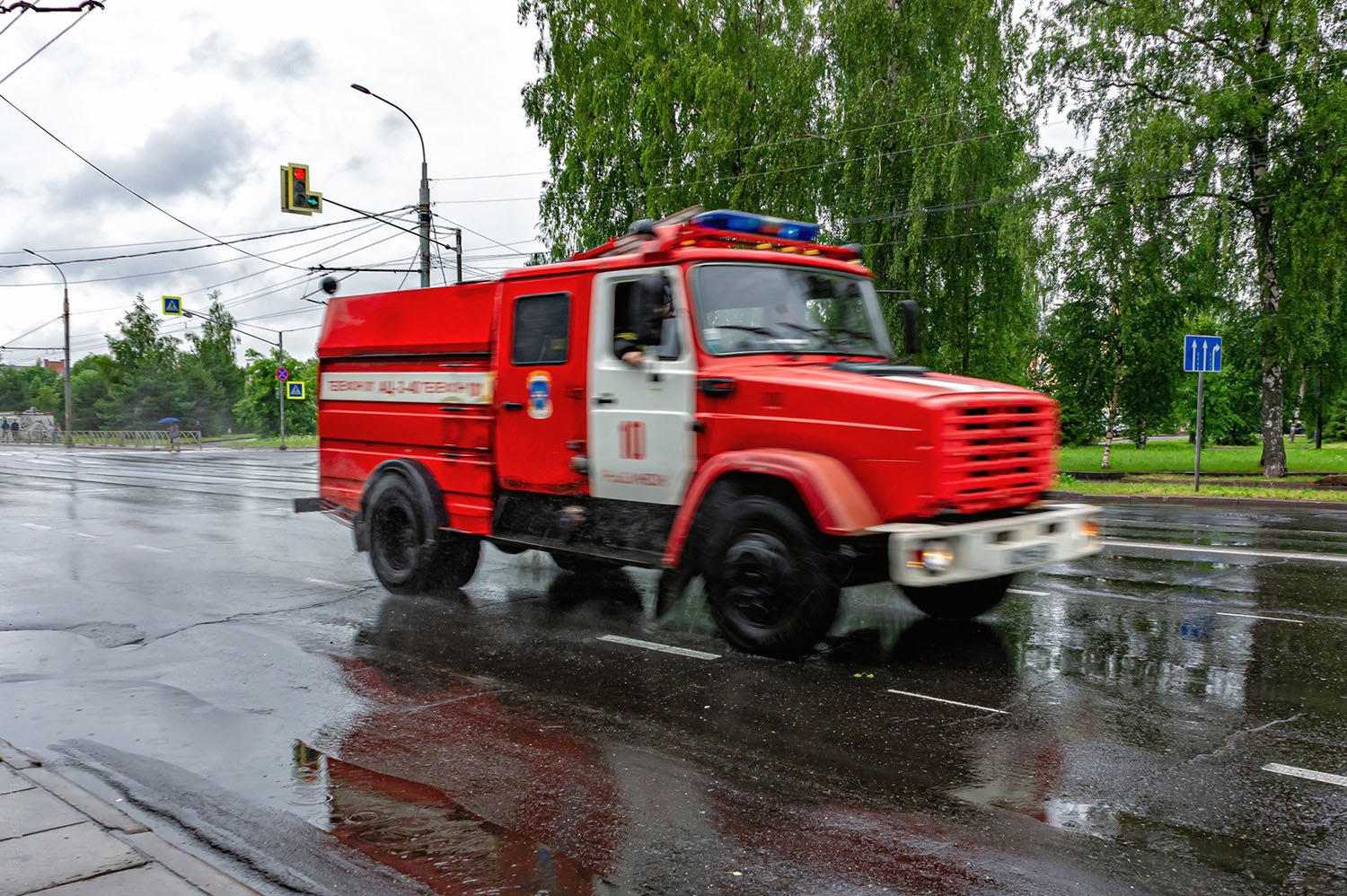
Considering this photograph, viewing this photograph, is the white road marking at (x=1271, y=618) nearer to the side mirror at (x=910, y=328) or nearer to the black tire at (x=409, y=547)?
the side mirror at (x=910, y=328)

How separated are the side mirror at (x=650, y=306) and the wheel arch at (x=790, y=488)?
3.31 feet

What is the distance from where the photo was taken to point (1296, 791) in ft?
14.1

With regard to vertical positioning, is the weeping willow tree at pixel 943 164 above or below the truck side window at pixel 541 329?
above

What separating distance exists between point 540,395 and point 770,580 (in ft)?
8.50

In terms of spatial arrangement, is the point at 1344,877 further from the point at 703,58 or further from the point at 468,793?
the point at 703,58

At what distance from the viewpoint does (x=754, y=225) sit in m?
7.86

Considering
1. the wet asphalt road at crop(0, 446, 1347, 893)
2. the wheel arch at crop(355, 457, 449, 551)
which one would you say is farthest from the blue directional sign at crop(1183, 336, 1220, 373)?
the wheel arch at crop(355, 457, 449, 551)

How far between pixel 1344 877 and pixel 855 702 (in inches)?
99.0

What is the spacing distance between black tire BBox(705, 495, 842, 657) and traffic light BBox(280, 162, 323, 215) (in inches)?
749

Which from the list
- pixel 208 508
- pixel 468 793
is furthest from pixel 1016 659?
pixel 208 508

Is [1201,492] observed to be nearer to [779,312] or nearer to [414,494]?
[779,312]

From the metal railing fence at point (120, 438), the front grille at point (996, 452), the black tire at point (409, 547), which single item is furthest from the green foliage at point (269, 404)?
the front grille at point (996, 452)

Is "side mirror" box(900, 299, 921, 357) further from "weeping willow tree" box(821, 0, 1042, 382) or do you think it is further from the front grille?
"weeping willow tree" box(821, 0, 1042, 382)

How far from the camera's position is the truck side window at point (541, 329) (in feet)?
25.9
